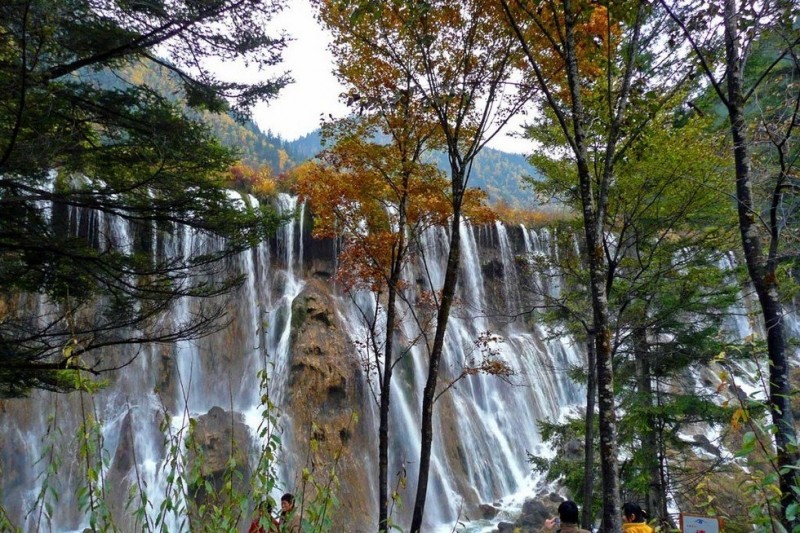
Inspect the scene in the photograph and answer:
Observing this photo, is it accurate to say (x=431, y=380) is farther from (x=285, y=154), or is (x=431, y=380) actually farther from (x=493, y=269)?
(x=285, y=154)

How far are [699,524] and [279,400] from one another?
43.4 ft

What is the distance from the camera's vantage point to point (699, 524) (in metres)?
3.95

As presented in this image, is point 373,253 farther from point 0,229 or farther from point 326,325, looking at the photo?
point 326,325

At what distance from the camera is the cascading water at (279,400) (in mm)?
12500

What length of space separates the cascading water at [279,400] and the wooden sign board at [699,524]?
688cm

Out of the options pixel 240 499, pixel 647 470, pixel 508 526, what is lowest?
pixel 508 526

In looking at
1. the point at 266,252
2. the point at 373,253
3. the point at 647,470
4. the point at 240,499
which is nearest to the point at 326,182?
the point at 373,253

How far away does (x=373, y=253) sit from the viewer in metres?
8.48

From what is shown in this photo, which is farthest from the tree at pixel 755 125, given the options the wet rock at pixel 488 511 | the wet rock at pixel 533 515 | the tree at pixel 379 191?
the wet rock at pixel 488 511

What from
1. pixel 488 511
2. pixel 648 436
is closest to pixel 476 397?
pixel 488 511

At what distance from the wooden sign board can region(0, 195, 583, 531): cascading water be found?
688 centimetres

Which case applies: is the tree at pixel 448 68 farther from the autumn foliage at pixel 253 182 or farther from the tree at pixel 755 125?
the autumn foliage at pixel 253 182

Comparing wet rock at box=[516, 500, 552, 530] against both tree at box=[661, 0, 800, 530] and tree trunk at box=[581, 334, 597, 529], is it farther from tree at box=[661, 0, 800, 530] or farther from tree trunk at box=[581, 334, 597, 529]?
tree at box=[661, 0, 800, 530]

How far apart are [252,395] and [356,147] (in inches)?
453
